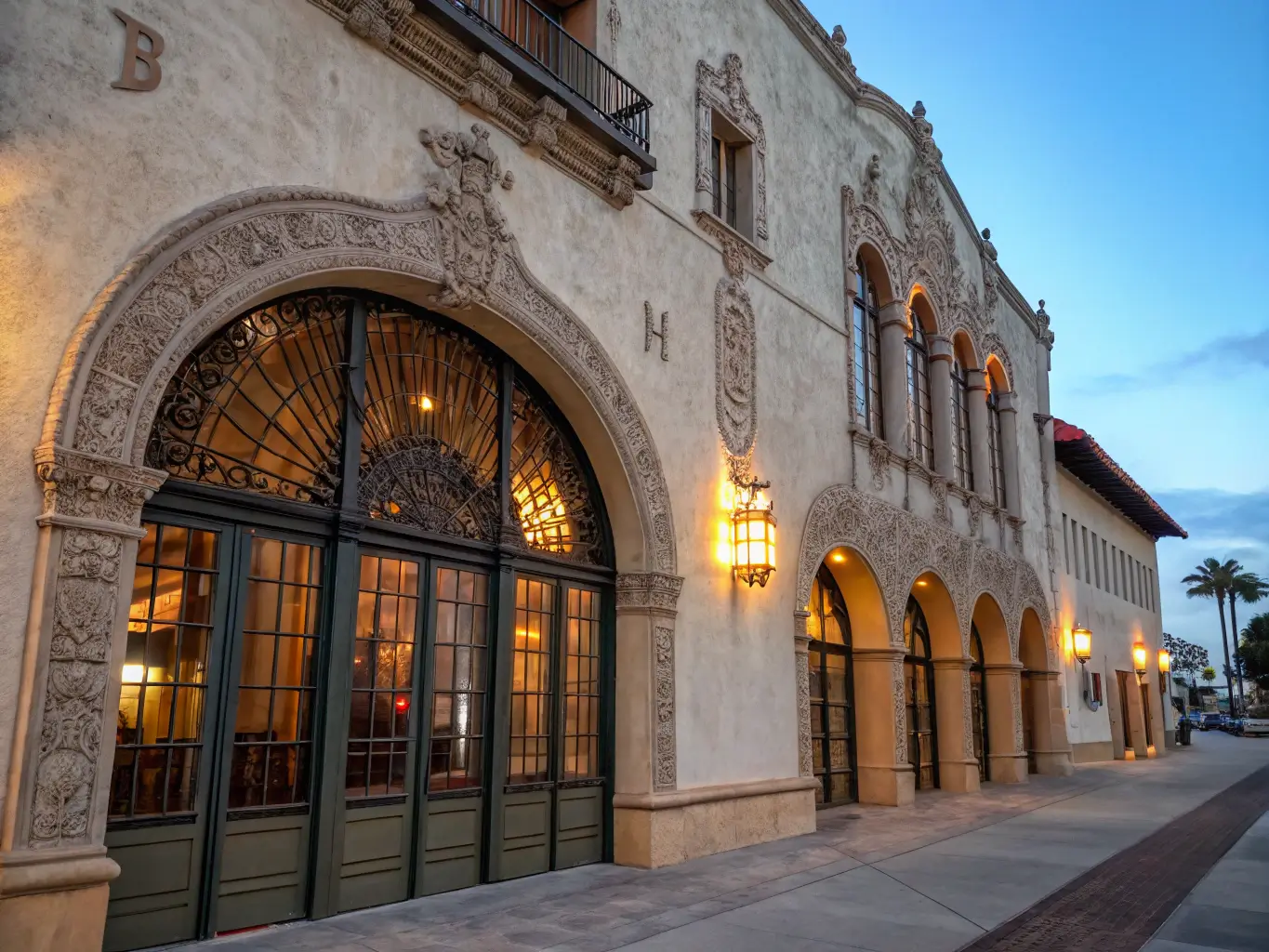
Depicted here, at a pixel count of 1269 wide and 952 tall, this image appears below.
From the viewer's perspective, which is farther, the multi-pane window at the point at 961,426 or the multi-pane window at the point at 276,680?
the multi-pane window at the point at 961,426

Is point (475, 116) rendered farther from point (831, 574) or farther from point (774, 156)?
point (831, 574)

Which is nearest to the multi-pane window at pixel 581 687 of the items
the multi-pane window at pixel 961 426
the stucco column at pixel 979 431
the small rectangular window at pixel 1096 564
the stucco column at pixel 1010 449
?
the multi-pane window at pixel 961 426

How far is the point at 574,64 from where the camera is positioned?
9.67m

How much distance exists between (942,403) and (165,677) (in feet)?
47.9

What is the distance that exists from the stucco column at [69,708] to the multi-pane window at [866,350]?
11.2 metres

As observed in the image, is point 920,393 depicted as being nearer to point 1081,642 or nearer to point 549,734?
point 1081,642

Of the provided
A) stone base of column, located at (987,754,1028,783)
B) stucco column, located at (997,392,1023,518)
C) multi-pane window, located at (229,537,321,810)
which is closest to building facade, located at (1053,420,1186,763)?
stucco column, located at (997,392,1023,518)

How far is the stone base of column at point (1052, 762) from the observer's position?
20.8 meters

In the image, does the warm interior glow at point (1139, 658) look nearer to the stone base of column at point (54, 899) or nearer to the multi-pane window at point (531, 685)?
the multi-pane window at point (531, 685)

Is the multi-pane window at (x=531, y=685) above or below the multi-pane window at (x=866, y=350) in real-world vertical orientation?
below

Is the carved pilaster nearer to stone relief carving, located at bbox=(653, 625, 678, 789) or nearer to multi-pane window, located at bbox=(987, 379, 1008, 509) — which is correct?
stone relief carving, located at bbox=(653, 625, 678, 789)

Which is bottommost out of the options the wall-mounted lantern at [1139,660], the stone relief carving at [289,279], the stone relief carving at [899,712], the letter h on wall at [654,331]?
the stone relief carving at [899,712]

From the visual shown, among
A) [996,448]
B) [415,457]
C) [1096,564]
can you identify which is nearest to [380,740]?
[415,457]

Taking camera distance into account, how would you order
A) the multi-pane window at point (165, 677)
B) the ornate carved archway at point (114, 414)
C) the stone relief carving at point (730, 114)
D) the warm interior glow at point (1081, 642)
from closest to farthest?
the ornate carved archway at point (114, 414) → the multi-pane window at point (165, 677) → the stone relief carving at point (730, 114) → the warm interior glow at point (1081, 642)
